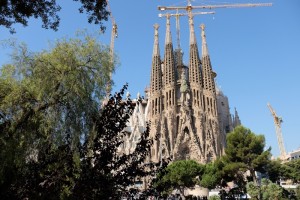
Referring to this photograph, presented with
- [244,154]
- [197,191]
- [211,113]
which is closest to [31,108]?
[244,154]

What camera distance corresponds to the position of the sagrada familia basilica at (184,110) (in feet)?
150

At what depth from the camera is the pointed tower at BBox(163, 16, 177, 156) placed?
4738 cm

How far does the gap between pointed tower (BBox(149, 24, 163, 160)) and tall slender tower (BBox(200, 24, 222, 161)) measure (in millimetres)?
7422

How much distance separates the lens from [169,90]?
50.3 meters

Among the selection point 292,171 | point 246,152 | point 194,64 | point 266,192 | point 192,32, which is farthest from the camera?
point 192,32

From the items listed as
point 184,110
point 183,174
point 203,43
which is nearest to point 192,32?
point 203,43

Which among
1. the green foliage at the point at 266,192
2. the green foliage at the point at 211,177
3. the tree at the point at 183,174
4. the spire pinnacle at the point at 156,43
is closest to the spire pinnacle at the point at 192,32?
the spire pinnacle at the point at 156,43

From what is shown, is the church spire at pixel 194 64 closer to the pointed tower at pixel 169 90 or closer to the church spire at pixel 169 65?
the pointed tower at pixel 169 90

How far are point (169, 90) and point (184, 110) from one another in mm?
4730

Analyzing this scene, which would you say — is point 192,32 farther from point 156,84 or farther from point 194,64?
point 156,84

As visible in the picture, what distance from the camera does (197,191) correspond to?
4166 centimetres

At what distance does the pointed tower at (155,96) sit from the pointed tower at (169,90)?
40.7 inches

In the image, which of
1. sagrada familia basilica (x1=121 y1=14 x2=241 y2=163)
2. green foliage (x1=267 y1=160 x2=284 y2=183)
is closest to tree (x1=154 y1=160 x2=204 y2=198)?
sagrada familia basilica (x1=121 y1=14 x2=241 y2=163)

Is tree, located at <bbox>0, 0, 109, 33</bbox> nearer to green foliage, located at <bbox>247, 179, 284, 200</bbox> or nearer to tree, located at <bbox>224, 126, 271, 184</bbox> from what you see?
green foliage, located at <bbox>247, 179, 284, 200</bbox>
